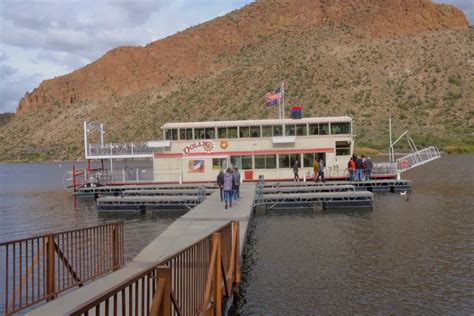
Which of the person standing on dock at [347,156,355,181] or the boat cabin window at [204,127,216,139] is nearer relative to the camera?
the person standing on dock at [347,156,355,181]

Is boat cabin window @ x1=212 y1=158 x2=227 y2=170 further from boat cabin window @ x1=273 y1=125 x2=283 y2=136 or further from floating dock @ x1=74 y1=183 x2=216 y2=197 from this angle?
boat cabin window @ x1=273 y1=125 x2=283 y2=136

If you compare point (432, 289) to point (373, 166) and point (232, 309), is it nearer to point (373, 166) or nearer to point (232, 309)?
point (232, 309)

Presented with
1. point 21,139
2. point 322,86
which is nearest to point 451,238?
point 322,86

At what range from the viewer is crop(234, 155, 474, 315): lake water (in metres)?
12.7

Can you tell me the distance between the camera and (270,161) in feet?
126

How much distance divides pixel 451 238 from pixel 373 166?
19.5m

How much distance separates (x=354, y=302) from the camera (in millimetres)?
12742

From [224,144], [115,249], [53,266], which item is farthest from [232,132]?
[53,266]

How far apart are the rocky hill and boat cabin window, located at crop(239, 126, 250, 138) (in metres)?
50.2

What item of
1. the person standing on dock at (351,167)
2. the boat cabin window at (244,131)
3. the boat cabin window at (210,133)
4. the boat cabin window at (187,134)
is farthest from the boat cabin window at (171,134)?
the person standing on dock at (351,167)

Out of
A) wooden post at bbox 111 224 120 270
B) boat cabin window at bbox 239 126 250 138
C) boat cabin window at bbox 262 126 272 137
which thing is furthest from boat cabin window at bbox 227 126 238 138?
wooden post at bbox 111 224 120 270

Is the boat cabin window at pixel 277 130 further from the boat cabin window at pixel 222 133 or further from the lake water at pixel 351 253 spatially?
the lake water at pixel 351 253

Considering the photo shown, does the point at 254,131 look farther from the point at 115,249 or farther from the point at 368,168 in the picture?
the point at 115,249

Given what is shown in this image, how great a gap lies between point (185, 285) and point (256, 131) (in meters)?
30.1
